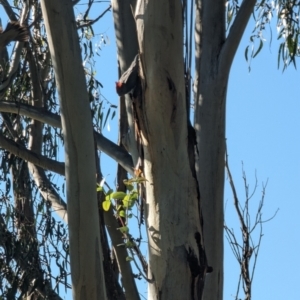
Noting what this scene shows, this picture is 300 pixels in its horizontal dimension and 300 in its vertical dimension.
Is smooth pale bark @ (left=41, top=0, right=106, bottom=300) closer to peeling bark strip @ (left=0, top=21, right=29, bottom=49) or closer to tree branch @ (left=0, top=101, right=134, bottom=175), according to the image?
tree branch @ (left=0, top=101, right=134, bottom=175)

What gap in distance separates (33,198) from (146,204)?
2.91m

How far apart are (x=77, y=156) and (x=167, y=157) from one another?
0.29 metres

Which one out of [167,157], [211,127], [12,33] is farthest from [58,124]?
[167,157]

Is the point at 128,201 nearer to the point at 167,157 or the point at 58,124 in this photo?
the point at 167,157

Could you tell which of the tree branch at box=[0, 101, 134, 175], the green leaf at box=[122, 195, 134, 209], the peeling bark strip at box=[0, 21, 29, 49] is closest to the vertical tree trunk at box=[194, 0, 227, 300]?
the tree branch at box=[0, 101, 134, 175]

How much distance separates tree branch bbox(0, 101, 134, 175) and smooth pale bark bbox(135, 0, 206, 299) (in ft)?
1.85

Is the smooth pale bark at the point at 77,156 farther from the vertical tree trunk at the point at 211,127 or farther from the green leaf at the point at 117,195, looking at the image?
the vertical tree trunk at the point at 211,127

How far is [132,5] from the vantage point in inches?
104

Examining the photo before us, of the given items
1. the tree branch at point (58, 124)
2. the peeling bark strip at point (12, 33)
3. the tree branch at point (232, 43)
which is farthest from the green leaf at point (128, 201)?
the peeling bark strip at point (12, 33)

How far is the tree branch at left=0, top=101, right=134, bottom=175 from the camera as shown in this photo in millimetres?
3069

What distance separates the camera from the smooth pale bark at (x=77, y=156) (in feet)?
7.53

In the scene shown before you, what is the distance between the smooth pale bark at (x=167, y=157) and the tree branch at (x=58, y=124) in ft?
1.85

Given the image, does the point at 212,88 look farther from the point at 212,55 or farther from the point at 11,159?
the point at 11,159

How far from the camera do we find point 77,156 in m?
2.32
